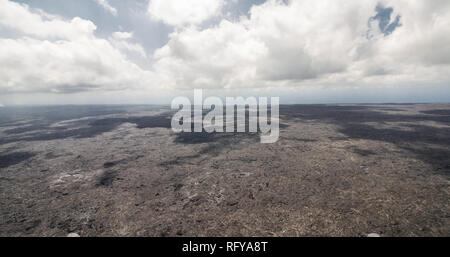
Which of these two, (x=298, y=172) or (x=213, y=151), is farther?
(x=213, y=151)

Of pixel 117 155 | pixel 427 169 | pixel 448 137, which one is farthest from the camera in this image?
pixel 448 137
